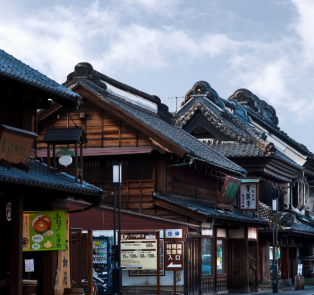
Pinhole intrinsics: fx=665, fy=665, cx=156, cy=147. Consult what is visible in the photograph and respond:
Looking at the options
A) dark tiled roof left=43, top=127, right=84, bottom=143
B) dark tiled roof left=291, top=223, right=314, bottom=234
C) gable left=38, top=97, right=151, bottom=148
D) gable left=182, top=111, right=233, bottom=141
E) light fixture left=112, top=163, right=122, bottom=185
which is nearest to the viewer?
dark tiled roof left=43, top=127, right=84, bottom=143

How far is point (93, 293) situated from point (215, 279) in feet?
34.4

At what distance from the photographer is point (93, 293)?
2241cm

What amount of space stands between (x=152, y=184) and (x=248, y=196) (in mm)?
8305

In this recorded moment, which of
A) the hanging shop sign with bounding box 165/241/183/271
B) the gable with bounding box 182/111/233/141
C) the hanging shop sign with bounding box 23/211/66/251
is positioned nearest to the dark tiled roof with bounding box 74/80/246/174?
the gable with bounding box 182/111/233/141

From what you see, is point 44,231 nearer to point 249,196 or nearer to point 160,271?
point 160,271

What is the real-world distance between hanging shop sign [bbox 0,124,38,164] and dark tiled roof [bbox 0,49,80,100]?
143cm

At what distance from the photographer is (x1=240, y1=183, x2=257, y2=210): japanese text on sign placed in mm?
35750

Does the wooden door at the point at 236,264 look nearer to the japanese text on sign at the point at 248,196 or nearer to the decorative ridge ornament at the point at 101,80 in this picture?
the japanese text on sign at the point at 248,196

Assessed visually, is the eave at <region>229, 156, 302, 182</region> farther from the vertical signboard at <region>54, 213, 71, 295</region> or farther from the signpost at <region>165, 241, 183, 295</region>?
the vertical signboard at <region>54, 213, 71, 295</region>

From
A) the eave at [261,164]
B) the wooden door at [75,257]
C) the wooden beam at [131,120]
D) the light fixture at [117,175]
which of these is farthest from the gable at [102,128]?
the eave at [261,164]

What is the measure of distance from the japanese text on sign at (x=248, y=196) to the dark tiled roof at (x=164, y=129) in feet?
2.81

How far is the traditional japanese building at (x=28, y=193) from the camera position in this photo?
1806cm

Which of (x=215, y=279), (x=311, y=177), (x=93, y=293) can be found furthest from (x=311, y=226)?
(x=93, y=293)

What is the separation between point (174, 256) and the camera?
2595 cm
